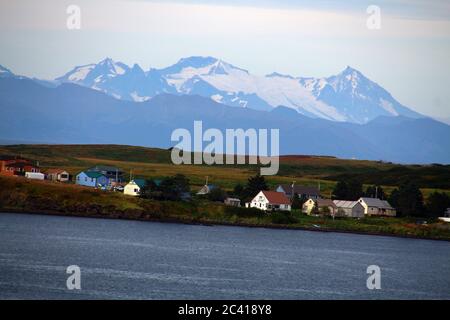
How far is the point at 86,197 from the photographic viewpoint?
297 feet

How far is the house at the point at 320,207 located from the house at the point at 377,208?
3.94 m

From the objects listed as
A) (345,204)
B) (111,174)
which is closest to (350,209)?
(345,204)

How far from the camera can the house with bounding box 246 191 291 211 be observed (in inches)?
3890

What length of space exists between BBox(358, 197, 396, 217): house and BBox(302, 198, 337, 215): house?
3.94m

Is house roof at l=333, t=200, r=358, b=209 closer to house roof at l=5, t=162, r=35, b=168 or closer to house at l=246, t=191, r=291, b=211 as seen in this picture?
house at l=246, t=191, r=291, b=211

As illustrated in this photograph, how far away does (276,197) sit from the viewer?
10006 cm

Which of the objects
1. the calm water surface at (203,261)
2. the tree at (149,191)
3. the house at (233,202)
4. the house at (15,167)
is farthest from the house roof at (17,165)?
the house at (233,202)

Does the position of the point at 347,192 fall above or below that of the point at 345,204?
above

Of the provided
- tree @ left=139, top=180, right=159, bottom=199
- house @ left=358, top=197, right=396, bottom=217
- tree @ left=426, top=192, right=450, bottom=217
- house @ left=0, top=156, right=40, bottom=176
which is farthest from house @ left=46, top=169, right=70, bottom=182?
tree @ left=426, top=192, right=450, bottom=217

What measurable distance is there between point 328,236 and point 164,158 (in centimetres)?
8363

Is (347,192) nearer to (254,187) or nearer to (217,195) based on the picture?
(254,187)

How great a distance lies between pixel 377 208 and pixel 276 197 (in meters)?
11.0
